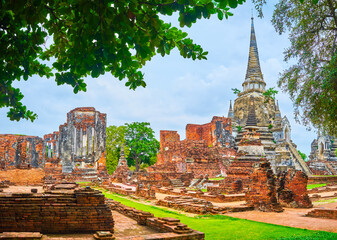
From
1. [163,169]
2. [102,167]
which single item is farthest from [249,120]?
[102,167]

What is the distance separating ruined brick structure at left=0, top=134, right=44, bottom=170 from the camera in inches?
1121

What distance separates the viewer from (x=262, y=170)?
1065cm

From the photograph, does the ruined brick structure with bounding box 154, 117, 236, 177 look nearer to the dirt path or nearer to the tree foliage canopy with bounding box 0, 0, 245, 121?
the dirt path

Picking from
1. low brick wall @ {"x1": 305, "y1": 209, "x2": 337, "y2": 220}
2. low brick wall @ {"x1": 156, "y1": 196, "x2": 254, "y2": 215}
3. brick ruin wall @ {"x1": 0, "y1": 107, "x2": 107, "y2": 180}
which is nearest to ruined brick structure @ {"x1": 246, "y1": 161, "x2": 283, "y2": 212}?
low brick wall @ {"x1": 156, "y1": 196, "x2": 254, "y2": 215}

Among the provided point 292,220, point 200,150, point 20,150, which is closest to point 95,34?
point 292,220

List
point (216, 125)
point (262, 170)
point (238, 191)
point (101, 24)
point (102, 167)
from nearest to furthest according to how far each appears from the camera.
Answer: point (101, 24)
point (262, 170)
point (238, 191)
point (102, 167)
point (216, 125)

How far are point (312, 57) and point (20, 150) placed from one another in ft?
92.0

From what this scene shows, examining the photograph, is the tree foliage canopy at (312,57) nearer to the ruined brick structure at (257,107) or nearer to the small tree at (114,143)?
the ruined brick structure at (257,107)

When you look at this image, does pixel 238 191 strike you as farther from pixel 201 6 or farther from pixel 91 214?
pixel 201 6

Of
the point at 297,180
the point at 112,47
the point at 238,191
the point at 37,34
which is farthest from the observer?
the point at 238,191

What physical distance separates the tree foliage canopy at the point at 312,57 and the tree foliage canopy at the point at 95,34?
4339 millimetres

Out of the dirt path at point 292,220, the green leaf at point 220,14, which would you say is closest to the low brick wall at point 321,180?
the dirt path at point 292,220

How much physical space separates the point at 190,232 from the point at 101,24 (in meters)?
3.84

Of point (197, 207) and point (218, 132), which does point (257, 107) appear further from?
point (197, 207)
